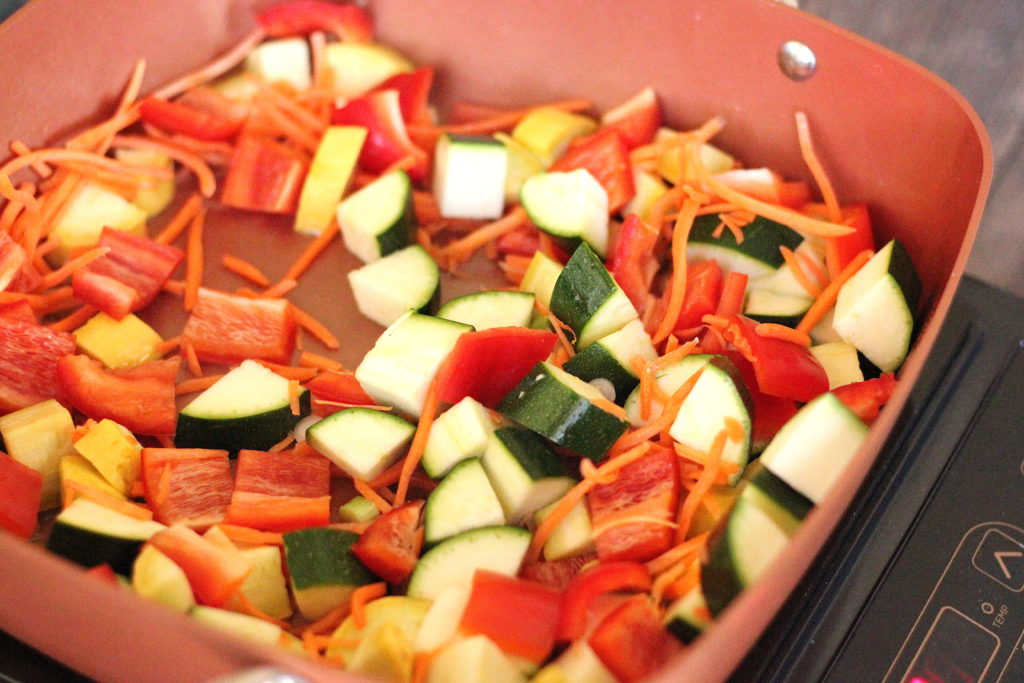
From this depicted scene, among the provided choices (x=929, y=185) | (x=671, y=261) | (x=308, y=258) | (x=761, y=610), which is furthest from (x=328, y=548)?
(x=929, y=185)

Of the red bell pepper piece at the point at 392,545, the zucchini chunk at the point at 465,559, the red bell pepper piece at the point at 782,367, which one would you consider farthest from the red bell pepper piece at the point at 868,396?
the red bell pepper piece at the point at 392,545

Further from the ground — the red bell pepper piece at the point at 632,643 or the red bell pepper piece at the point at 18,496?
the red bell pepper piece at the point at 632,643

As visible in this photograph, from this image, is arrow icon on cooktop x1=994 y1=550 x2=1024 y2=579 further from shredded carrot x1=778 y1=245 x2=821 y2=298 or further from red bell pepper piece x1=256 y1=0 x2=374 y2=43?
red bell pepper piece x1=256 y1=0 x2=374 y2=43

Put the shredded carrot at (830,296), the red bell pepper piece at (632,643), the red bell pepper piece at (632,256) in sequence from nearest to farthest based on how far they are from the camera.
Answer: the red bell pepper piece at (632,643)
the shredded carrot at (830,296)
the red bell pepper piece at (632,256)

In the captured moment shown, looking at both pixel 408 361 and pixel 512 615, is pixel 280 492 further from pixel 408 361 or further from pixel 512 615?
pixel 512 615

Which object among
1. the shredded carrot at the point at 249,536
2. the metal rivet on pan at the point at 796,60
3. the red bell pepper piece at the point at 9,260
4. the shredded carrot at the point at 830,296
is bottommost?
the shredded carrot at the point at 249,536

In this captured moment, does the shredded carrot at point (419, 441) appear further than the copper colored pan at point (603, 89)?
Yes

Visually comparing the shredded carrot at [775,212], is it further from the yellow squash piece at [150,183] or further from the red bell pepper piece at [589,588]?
the yellow squash piece at [150,183]
